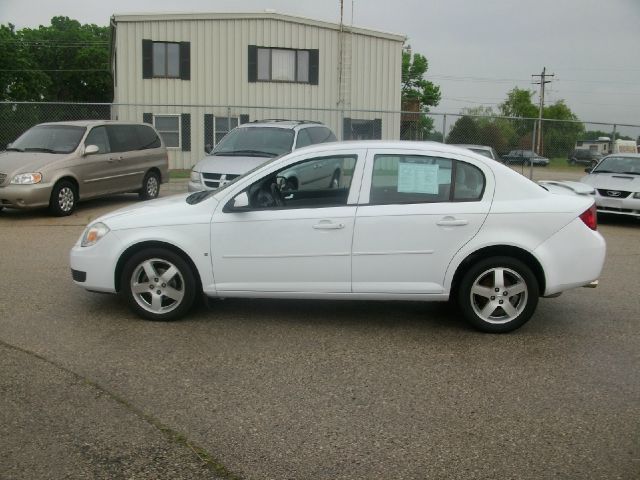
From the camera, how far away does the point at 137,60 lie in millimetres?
27781

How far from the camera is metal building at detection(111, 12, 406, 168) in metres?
27.6

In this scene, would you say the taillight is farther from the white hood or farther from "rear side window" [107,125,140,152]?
"rear side window" [107,125,140,152]

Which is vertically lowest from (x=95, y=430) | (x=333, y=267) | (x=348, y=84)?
(x=95, y=430)

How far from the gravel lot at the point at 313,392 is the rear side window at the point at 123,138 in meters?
7.75

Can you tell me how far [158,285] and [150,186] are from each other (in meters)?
9.94

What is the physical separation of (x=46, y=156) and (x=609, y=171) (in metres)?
10.8

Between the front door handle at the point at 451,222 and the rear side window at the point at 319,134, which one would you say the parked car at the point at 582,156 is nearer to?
the rear side window at the point at 319,134

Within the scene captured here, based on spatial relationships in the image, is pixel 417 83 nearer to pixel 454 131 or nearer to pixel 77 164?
pixel 454 131

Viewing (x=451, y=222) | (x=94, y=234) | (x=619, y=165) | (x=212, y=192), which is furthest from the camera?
(x=619, y=165)

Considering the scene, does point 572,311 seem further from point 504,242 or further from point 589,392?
point 589,392

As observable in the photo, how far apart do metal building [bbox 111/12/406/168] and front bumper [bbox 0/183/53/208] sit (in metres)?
13.9

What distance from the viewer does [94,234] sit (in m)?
6.18

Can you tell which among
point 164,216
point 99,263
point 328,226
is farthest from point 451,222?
point 99,263

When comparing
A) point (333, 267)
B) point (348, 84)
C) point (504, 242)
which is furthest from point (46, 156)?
point (348, 84)
